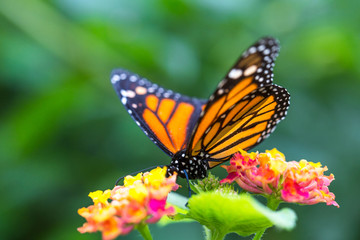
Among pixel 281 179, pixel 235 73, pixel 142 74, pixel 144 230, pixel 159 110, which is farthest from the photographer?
pixel 142 74

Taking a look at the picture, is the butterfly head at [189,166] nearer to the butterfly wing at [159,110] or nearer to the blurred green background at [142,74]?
the butterfly wing at [159,110]

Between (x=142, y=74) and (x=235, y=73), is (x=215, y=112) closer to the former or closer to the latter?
(x=235, y=73)

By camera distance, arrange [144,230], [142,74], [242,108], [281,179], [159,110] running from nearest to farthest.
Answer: [144,230] → [281,179] → [242,108] → [159,110] → [142,74]

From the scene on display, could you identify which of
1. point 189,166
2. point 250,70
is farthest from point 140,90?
point 250,70

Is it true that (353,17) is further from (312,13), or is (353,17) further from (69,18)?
(69,18)

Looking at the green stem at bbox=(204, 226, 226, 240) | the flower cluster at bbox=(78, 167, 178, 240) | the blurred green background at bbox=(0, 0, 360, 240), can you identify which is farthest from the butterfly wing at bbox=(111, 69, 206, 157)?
the blurred green background at bbox=(0, 0, 360, 240)

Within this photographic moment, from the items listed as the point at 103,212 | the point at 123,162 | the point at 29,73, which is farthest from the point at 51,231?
the point at 103,212
